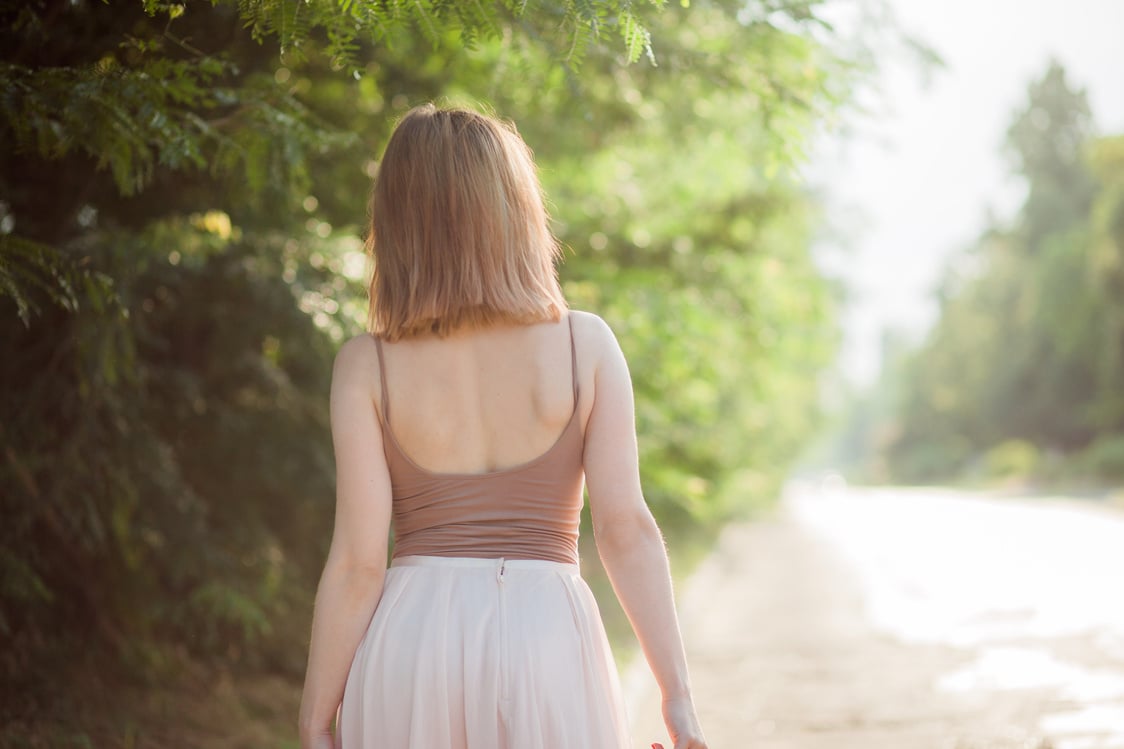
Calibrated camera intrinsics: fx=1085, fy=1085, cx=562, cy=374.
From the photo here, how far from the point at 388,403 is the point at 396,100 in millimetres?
4454

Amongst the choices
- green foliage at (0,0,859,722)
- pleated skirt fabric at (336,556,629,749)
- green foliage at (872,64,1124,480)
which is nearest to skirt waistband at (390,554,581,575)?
pleated skirt fabric at (336,556,629,749)

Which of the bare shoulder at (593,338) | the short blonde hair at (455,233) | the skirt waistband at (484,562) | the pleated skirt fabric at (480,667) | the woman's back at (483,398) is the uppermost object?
the short blonde hair at (455,233)

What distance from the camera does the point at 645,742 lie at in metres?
6.55

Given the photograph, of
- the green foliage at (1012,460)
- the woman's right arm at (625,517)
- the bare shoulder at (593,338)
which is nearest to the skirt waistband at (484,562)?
the woman's right arm at (625,517)

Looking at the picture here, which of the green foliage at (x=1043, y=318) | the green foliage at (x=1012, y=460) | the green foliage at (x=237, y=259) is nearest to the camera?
the green foliage at (x=237, y=259)

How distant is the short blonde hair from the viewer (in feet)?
7.59

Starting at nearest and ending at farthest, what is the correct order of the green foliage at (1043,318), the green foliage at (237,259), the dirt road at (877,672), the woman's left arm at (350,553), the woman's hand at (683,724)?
the woman's hand at (683,724) < the woman's left arm at (350,553) < the green foliage at (237,259) < the dirt road at (877,672) < the green foliage at (1043,318)

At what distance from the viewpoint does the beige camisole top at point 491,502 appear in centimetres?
234

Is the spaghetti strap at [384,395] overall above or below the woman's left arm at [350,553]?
above

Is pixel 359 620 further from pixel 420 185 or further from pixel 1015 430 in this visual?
pixel 1015 430

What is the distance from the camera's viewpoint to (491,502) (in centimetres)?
234

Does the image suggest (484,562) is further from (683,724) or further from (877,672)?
(877,672)

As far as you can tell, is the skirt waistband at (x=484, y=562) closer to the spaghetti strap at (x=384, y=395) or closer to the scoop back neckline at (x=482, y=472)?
the scoop back neckline at (x=482, y=472)

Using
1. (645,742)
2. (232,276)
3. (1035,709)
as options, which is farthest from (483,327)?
(1035,709)
